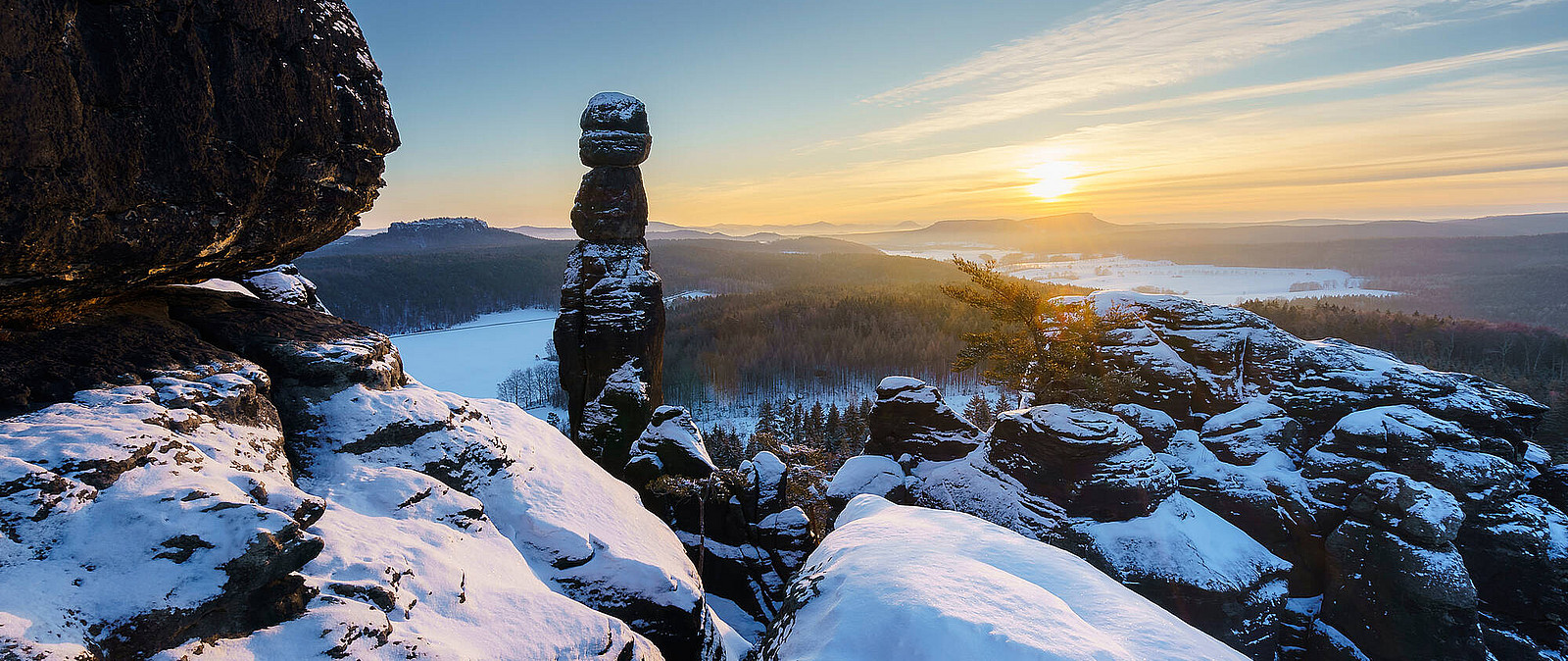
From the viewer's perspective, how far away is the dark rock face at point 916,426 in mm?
21422

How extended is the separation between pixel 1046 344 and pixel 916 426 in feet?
17.0

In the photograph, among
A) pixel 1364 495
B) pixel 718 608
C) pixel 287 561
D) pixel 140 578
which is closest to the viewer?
pixel 140 578

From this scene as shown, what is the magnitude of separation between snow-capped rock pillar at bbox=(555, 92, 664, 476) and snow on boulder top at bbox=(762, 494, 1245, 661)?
49.6 feet

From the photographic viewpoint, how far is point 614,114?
77.2 feet

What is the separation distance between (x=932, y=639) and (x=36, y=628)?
759cm

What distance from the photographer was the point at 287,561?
224 inches

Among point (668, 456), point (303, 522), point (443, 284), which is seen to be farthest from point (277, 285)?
point (443, 284)

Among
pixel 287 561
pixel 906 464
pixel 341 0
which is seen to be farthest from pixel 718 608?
pixel 341 0

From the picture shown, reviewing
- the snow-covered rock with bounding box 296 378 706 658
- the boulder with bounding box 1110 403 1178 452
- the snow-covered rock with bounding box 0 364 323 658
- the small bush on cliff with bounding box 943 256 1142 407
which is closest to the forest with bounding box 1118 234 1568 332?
the boulder with bounding box 1110 403 1178 452

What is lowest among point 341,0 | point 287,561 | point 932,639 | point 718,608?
point 718,608

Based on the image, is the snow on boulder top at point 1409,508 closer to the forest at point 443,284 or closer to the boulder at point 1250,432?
the boulder at point 1250,432

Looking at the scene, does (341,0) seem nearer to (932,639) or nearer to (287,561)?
(287,561)

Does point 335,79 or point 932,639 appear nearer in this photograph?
point 932,639

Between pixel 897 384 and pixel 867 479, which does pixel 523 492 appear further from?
pixel 897 384
